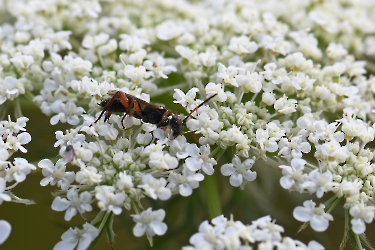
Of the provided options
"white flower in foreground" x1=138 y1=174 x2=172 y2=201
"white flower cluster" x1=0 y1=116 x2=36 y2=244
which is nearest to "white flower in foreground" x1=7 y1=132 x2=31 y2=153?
"white flower cluster" x1=0 y1=116 x2=36 y2=244

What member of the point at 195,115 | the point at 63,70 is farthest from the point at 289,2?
the point at 63,70

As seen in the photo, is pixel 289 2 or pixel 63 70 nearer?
pixel 63 70

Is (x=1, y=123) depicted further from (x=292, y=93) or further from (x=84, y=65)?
(x=292, y=93)

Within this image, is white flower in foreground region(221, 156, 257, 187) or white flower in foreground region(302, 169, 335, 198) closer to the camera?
white flower in foreground region(302, 169, 335, 198)

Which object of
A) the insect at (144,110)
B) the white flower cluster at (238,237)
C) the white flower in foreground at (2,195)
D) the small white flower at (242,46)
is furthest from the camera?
the small white flower at (242,46)

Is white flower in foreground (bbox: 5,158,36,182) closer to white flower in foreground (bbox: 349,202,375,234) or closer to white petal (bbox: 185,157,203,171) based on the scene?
white petal (bbox: 185,157,203,171)

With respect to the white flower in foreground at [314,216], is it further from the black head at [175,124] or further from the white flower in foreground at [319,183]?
the black head at [175,124]

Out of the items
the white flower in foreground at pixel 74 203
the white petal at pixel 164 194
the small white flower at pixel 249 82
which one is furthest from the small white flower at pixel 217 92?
the white flower in foreground at pixel 74 203
